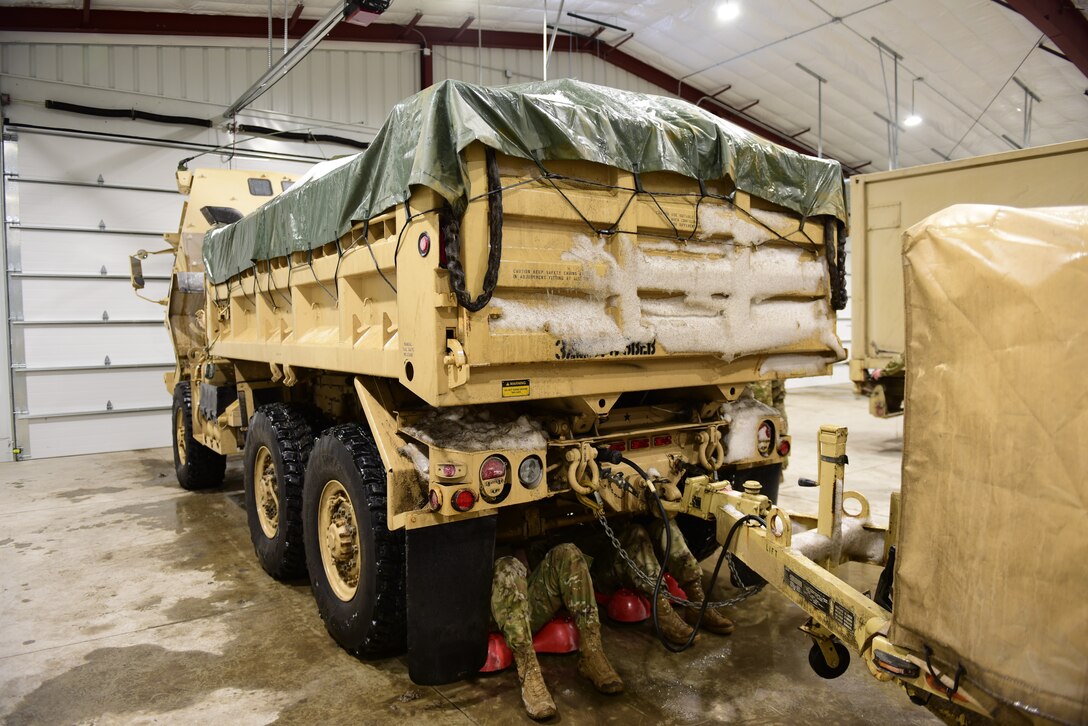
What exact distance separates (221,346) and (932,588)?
539 cm

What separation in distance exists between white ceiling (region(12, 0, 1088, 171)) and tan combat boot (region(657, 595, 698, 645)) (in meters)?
9.13

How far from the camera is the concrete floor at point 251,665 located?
2986 mm

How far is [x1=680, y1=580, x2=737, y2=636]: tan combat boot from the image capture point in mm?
3684

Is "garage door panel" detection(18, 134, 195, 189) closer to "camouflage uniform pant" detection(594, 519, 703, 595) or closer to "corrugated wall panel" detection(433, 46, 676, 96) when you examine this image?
"corrugated wall panel" detection(433, 46, 676, 96)

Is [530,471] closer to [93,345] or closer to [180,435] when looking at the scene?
[180,435]

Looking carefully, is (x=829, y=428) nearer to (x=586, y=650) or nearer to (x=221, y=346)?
(x=586, y=650)

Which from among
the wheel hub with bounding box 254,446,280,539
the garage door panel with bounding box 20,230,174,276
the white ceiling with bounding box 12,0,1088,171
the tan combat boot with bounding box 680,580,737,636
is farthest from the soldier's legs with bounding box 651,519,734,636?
the garage door panel with bounding box 20,230,174,276

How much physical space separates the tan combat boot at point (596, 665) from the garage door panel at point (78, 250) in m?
9.67

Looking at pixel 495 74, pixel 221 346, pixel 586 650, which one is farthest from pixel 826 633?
pixel 495 74

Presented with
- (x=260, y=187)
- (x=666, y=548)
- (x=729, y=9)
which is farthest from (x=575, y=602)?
(x=729, y=9)

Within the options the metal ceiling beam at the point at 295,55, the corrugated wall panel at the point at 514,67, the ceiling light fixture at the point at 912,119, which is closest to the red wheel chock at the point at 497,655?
the metal ceiling beam at the point at 295,55

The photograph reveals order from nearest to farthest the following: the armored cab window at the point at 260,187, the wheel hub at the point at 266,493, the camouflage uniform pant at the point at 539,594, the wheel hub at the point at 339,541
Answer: the camouflage uniform pant at the point at 539,594 < the wheel hub at the point at 339,541 < the wheel hub at the point at 266,493 < the armored cab window at the point at 260,187

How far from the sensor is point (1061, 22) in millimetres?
8594

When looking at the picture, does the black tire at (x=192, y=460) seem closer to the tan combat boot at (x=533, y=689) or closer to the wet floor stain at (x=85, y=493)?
the wet floor stain at (x=85, y=493)
